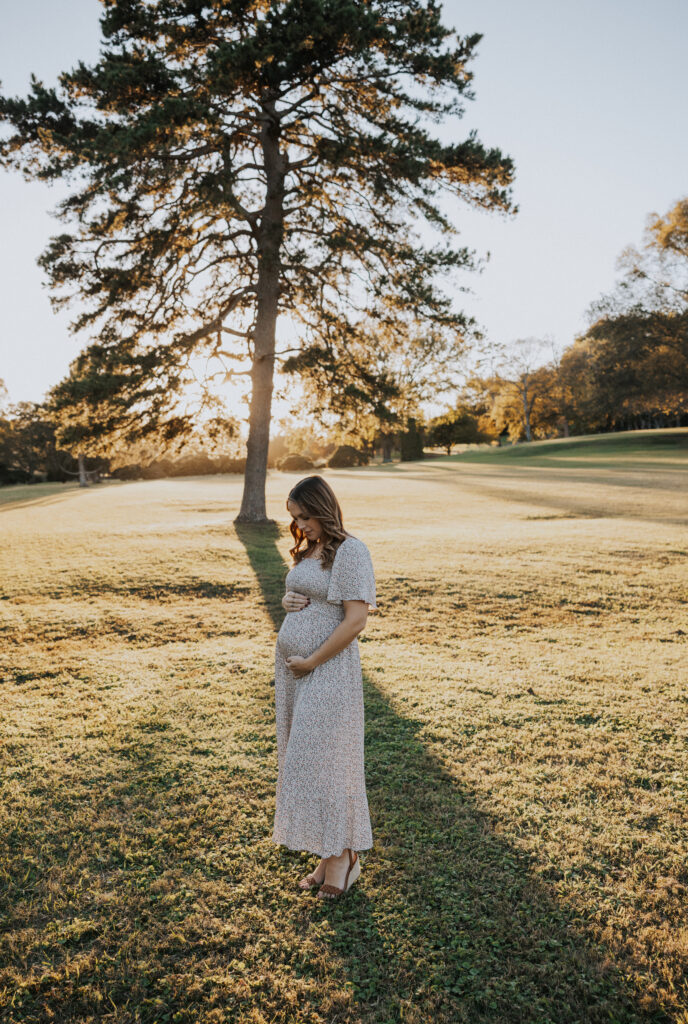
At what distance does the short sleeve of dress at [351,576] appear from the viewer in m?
2.93

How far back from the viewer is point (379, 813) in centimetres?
405

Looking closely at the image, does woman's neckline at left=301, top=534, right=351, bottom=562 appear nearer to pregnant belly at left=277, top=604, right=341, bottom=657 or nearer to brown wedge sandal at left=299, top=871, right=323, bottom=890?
pregnant belly at left=277, top=604, right=341, bottom=657

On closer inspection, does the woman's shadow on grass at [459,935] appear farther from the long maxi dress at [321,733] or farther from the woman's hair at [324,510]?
the woman's hair at [324,510]

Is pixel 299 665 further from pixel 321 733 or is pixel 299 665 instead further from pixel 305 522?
pixel 305 522

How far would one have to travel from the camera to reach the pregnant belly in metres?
3.04

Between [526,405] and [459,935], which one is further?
[526,405]

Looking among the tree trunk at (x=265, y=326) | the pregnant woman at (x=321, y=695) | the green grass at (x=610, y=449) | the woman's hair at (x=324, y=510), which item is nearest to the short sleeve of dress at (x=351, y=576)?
the pregnant woman at (x=321, y=695)

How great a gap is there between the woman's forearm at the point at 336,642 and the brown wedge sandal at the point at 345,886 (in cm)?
124

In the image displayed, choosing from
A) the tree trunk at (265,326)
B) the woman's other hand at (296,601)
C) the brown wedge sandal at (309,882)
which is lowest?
the brown wedge sandal at (309,882)

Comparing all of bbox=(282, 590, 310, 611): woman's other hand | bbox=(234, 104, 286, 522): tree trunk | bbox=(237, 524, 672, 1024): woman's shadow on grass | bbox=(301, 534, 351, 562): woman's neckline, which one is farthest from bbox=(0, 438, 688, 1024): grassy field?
bbox=(234, 104, 286, 522): tree trunk

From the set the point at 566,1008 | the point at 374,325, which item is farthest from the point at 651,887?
the point at 374,325

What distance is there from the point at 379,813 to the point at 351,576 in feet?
6.86

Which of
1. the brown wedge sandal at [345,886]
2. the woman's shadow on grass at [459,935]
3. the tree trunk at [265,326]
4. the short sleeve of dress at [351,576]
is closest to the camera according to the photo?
the woman's shadow on grass at [459,935]

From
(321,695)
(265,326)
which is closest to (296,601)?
(321,695)
